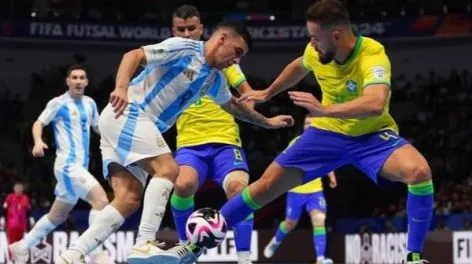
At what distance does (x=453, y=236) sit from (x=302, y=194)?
2349mm

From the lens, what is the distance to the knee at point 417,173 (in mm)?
5762

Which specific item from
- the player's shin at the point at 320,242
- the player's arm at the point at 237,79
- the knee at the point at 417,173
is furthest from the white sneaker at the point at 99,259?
the player's shin at the point at 320,242

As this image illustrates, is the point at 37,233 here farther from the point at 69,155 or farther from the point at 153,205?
A: the point at 153,205

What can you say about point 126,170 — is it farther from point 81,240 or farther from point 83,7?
point 83,7

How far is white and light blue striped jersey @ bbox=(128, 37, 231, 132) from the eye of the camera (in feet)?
19.8

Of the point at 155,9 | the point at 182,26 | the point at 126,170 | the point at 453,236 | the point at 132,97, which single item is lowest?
the point at 453,236

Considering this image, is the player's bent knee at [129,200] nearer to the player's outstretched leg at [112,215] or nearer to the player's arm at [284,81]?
the player's outstretched leg at [112,215]

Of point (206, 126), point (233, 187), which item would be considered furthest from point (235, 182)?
point (206, 126)

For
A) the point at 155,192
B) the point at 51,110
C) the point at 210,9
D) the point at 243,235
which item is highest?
the point at 210,9

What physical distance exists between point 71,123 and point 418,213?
202 inches

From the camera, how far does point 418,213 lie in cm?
588

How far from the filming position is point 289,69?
6.53 metres

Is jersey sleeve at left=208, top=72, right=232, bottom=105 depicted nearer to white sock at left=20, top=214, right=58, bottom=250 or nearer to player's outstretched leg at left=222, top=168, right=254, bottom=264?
player's outstretched leg at left=222, top=168, right=254, bottom=264

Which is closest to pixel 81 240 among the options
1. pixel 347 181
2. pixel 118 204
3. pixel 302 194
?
pixel 118 204
